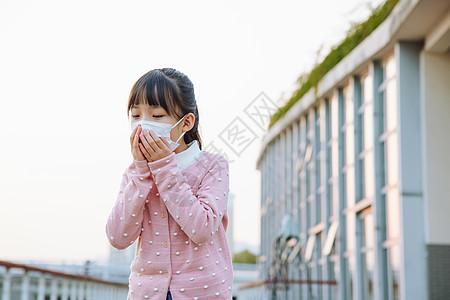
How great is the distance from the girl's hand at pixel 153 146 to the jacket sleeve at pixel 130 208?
31mm

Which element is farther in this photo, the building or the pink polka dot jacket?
the building

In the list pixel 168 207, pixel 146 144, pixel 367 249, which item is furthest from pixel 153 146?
pixel 367 249

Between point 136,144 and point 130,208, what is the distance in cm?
19

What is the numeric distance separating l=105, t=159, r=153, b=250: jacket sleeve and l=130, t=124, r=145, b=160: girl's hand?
0.05ft

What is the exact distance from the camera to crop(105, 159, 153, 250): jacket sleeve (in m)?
2.00

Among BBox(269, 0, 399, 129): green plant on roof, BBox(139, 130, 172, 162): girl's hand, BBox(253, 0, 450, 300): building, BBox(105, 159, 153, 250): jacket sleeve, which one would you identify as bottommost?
BBox(105, 159, 153, 250): jacket sleeve

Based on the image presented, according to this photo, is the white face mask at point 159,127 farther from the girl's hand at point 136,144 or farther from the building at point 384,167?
the building at point 384,167

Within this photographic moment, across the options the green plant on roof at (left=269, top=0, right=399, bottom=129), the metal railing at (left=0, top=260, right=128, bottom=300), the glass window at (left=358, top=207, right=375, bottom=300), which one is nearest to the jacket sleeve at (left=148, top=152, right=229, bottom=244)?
the metal railing at (left=0, top=260, right=128, bottom=300)

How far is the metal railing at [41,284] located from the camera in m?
4.52

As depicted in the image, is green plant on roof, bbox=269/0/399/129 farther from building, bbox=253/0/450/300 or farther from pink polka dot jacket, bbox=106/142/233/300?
pink polka dot jacket, bbox=106/142/233/300

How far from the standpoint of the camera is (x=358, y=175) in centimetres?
1155

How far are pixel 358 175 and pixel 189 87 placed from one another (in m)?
9.73

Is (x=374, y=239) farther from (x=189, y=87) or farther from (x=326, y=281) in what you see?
(x=189, y=87)

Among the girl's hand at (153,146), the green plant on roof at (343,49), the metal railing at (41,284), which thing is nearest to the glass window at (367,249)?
the green plant on roof at (343,49)
